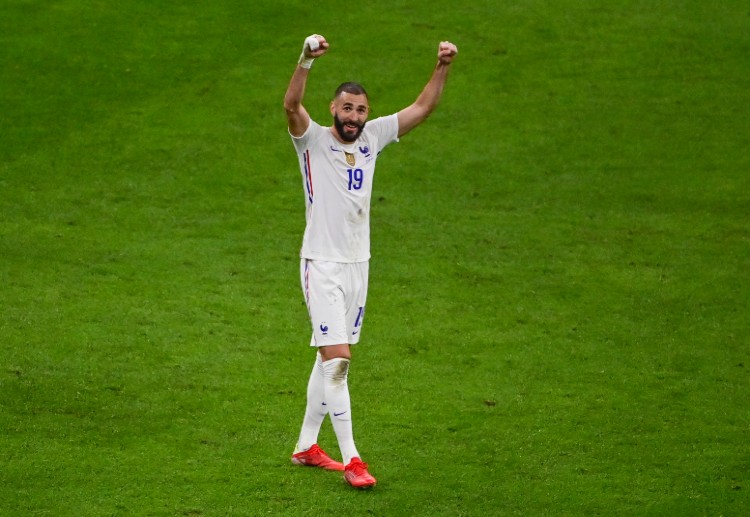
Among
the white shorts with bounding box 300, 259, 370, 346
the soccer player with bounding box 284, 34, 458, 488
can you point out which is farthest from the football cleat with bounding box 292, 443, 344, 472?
the white shorts with bounding box 300, 259, 370, 346

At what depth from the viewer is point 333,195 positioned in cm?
794

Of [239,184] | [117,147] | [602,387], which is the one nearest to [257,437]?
[602,387]

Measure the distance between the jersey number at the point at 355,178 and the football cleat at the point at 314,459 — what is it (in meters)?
1.84

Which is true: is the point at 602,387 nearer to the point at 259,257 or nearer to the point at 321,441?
the point at 321,441

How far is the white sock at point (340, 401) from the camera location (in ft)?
25.6

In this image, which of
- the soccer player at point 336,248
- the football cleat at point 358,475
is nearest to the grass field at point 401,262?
the football cleat at point 358,475

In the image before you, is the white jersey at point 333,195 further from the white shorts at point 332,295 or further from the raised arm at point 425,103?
the raised arm at point 425,103

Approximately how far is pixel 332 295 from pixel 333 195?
0.68 meters

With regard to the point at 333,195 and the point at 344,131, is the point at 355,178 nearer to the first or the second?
the point at 333,195

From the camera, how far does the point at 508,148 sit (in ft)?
50.3

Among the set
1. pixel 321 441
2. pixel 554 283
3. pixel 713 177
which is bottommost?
pixel 321 441

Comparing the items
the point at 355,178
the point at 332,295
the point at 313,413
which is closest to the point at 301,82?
the point at 355,178

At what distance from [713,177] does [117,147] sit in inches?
300

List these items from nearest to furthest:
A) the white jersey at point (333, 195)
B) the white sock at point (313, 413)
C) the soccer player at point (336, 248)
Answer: the soccer player at point (336, 248), the white jersey at point (333, 195), the white sock at point (313, 413)
